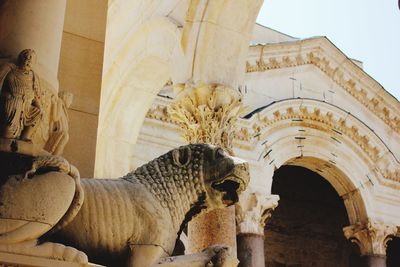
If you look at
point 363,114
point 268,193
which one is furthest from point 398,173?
point 268,193

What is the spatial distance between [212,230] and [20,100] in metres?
3.95

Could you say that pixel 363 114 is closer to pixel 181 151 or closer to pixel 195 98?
pixel 195 98

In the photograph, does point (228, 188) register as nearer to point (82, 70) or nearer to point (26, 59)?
point (26, 59)

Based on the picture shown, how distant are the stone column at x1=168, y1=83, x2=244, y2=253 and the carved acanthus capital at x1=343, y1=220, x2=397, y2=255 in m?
5.55

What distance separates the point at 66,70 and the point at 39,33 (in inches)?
22.5

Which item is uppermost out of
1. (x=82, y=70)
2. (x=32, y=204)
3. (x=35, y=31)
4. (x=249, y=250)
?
(x=249, y=250)

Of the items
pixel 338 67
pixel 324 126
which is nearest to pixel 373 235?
pixel 324 126

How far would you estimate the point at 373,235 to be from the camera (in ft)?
36.5

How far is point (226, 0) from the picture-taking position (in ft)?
21.3

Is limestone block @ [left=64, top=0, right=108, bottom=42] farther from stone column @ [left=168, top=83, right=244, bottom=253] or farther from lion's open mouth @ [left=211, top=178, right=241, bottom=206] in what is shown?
stone column @ [left=168, top=83, right=244, bottom=253]

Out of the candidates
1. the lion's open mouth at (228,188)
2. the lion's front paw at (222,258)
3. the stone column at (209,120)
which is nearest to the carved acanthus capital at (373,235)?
the stone column at (209,120)

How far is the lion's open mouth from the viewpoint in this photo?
8.23 ft

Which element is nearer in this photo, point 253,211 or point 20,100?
point 20,100

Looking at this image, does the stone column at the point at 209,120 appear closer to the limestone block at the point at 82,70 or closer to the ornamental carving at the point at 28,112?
the limestone block at the point at 82,70
